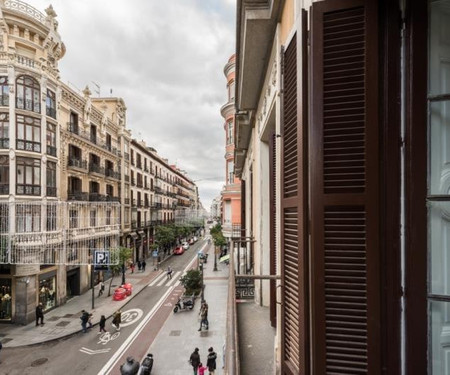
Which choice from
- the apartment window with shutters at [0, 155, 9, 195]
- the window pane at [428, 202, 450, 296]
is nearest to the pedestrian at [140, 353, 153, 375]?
the window pane at [428, 202, 450, 296]

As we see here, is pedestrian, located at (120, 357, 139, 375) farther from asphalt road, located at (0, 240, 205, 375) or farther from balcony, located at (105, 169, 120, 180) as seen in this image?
balcony, located at (105, 169, 120, 180)

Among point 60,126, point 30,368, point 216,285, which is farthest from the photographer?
point 216,285

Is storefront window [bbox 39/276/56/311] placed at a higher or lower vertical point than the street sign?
lower

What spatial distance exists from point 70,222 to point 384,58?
23360 millimetres

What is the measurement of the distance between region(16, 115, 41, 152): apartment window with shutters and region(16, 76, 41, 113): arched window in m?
0.69

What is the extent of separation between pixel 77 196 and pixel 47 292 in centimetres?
710

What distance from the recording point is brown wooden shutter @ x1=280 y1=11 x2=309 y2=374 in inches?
89.2

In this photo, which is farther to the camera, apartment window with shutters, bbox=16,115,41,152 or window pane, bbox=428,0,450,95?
apartment window with shutters, bbox=16,115,41,152

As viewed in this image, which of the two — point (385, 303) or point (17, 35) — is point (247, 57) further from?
point (17, 35)

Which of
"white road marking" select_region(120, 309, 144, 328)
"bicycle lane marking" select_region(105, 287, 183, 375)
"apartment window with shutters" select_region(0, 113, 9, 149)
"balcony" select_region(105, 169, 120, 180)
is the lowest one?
"white road marking" select_region(120, 309, 144, 328)

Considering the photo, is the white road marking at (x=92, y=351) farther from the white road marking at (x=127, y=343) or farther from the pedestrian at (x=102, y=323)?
the pedestrian at (x=102, y=323)

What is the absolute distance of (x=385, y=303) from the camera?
202 cm

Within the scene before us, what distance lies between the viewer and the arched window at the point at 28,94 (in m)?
17.5

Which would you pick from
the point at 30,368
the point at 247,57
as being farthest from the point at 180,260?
the point at 247,57
